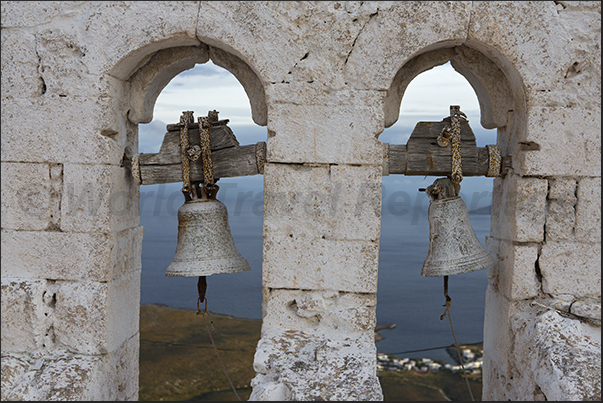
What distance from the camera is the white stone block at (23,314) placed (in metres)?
3.48

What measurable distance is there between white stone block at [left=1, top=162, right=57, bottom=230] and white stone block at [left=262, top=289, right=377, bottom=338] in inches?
66.9

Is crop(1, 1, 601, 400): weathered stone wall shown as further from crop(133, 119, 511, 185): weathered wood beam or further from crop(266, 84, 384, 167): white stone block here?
crop(133, 119, 511, 185): weathered wood beam

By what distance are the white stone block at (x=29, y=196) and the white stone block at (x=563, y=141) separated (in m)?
3.33

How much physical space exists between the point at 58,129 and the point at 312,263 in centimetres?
203

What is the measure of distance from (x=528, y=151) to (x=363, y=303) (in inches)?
60.6

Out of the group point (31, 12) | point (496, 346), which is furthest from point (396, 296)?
point (31, 12)

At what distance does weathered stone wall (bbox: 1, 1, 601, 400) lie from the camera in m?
3.23

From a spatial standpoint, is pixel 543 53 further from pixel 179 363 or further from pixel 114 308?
pixel 179 363

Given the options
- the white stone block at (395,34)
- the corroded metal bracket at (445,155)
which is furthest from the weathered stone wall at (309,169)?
the corroded metal bracket at (445,155)

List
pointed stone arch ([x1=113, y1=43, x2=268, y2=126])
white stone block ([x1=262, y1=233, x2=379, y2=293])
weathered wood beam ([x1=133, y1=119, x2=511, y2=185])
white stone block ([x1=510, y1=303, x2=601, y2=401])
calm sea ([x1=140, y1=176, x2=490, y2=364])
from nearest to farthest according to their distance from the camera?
white stone block ([x1=510, y1=303, x2=601, y2=401]) → white stone block ([x1=262, y1=233, x2=379, y2=293]) → weathered wood beam ([x1=133, y1=119, x2=511, y2=185]) → pointed stone arch ([x1=113, y1=43, x2=268, y2=126]) → calm sea ([x1=140, y1=176, x2=490, y2=364])

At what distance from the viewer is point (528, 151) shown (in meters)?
3.33

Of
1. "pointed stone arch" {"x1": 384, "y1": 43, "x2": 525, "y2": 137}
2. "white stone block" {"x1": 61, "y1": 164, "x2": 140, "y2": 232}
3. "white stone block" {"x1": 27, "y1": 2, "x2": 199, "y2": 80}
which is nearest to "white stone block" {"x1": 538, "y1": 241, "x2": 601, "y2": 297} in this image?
"pointed stone arch" {"x1": 384, "y1": 43, "x2": 525, "y2": 137}

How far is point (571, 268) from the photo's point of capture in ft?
11.1

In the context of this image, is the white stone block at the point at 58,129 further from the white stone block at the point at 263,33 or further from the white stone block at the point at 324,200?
the white stone block at the point at 324,200
